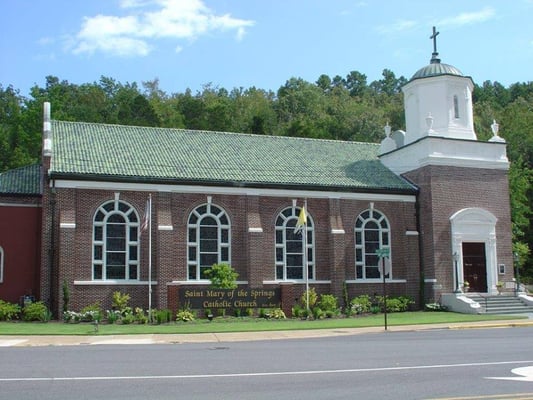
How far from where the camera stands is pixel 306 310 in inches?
1209

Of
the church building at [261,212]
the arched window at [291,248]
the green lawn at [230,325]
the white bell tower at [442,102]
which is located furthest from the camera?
the white bell tower at [442,102]

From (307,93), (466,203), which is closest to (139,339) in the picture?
(466,203)

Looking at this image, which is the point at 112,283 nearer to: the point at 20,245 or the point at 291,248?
the point at 20,245

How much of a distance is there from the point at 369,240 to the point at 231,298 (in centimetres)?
903

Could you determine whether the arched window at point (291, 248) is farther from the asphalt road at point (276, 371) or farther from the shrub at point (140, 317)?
the asphalt road at point (276, 371)

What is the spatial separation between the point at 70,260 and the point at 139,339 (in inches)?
361

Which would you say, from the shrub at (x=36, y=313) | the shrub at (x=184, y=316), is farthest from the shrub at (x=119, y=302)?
the shrub at (x=36, y=313)

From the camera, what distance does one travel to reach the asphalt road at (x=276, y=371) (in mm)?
10000

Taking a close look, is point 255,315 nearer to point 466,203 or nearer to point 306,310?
point 306,310

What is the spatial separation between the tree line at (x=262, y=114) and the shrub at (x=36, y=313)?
31048mm

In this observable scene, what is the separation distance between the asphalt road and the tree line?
3360cm

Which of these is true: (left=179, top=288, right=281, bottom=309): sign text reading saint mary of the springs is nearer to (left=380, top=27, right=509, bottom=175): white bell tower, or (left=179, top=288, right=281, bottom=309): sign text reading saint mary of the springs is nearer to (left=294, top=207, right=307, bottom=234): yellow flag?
(left=294, top=207, right=307, bottom=234): yellow flag

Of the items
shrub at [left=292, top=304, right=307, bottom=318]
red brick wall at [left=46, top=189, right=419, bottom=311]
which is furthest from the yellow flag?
shrub at [left=292, top=304, right=307, bottom=318]

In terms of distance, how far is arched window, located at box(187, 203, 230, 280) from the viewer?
3198 cm
